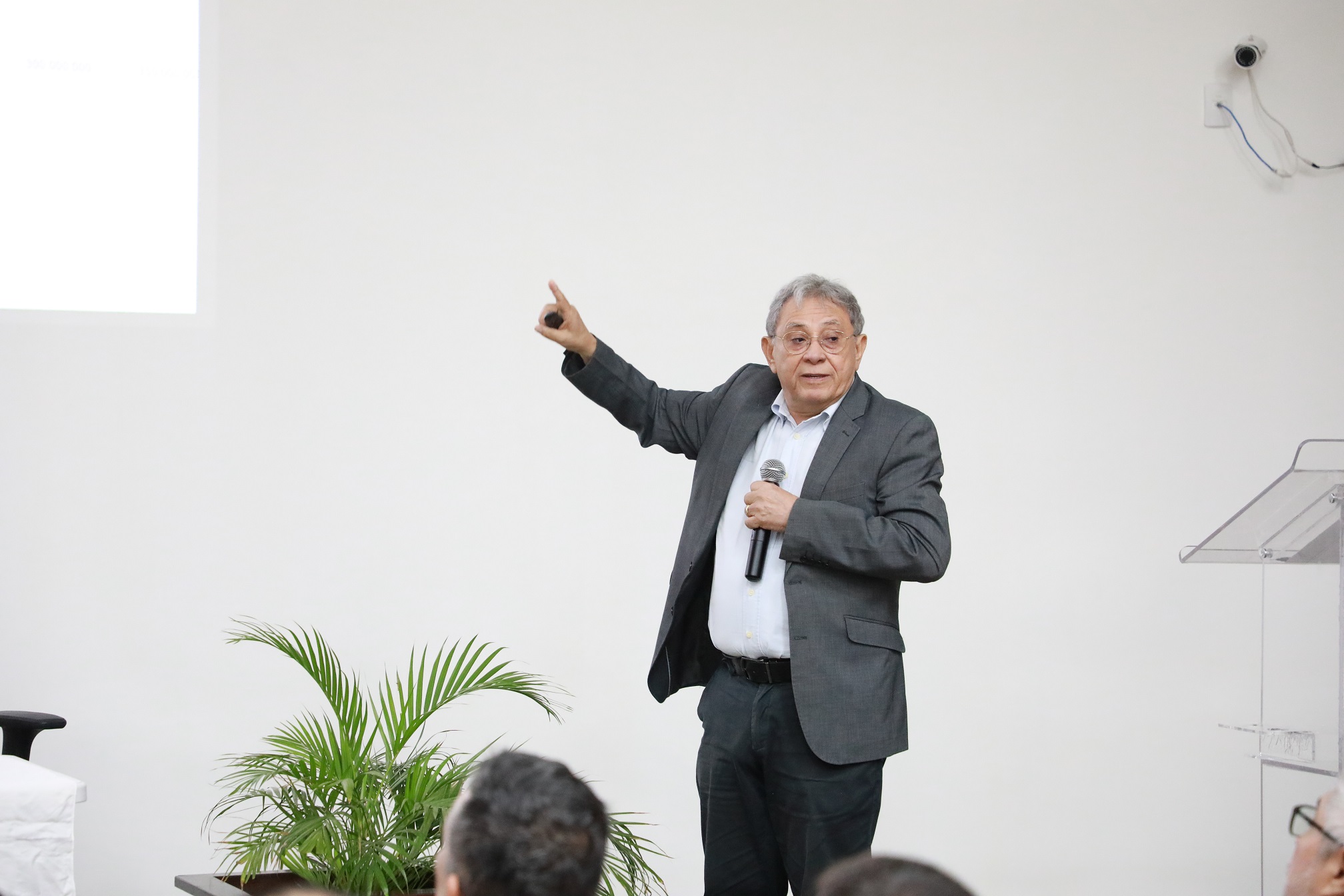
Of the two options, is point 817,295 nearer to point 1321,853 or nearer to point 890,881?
point 1321,853

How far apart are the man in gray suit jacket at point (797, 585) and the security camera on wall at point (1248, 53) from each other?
8.41 feet

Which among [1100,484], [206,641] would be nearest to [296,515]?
[206,641]

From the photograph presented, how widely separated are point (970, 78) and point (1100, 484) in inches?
56.6

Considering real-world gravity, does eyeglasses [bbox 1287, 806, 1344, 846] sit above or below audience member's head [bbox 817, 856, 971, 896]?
below

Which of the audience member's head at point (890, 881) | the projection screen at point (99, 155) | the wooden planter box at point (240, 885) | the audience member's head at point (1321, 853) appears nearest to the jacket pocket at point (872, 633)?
the wooden planter box at point (240, 885)

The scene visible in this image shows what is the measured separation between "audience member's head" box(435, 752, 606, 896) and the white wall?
2.64 meters

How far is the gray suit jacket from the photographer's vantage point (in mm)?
2236

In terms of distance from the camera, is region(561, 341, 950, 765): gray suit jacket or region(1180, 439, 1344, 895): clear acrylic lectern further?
region(1180, 439, 1344, 895): clear acrylic lectern

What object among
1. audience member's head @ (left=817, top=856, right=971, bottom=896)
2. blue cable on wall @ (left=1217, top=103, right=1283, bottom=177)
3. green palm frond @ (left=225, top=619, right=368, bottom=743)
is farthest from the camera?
blue cable on wall @ (left=1217, top=103, right=1283, bottom=177)

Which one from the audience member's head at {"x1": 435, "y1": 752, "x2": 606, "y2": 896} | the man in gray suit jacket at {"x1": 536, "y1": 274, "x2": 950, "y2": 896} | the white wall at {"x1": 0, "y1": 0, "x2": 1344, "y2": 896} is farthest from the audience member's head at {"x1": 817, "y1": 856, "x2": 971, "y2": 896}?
the white wall at {"x1": 0, "y1": 0, "x2": 1344, "y2": 896}

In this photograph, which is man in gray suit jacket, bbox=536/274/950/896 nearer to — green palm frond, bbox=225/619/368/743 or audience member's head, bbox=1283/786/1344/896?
green palm frond, bbox=225/619/368/743

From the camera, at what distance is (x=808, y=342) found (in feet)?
7.84

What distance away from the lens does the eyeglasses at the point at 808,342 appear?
2.39 meters

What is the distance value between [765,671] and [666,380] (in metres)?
1.68
